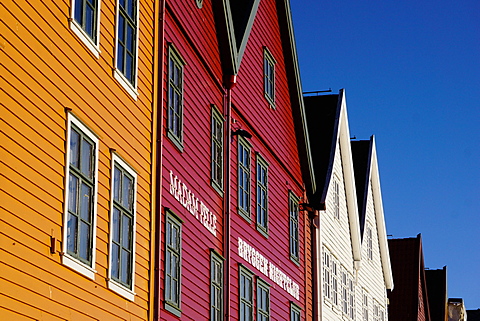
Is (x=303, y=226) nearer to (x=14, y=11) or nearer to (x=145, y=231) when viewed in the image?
(x=145, y=231)

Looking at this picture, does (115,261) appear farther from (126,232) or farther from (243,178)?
(243,178)

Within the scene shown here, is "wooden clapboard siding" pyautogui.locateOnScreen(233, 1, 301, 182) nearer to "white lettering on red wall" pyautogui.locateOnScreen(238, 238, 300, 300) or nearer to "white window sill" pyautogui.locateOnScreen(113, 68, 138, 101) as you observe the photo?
"white lettering on red wall" pyautogui.locateOnScreen(238, 238, 300, 300)

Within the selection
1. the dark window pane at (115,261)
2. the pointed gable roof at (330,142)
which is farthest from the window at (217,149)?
the pointed gable roof at (330,142)

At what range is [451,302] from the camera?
217 ft

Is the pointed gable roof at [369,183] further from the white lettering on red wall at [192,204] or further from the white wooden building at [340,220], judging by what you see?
the white lettering on red wall at [192,204]

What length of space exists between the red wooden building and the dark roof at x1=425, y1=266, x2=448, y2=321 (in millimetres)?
30722

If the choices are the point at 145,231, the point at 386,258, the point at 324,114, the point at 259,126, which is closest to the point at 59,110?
the point at 145,231

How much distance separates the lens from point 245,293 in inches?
894

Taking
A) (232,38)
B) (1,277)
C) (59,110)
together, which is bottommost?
(1,277)

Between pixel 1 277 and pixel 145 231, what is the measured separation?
5256 millimetres

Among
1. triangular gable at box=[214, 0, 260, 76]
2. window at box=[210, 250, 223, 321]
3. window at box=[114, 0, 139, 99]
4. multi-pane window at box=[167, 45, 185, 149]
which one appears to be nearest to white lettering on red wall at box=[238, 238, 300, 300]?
window at box=[210, 250, 223, 321]

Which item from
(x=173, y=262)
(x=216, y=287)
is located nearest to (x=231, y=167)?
(x=216, y=287)

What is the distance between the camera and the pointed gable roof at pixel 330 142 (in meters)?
33.2

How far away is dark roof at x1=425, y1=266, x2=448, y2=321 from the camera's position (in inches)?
2310
